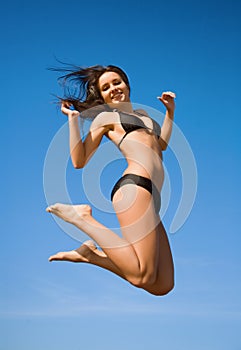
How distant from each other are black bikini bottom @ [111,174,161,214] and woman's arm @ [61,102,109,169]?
15.7 inches

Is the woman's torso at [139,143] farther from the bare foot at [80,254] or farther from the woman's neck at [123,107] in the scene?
the bare foot at [80,254]

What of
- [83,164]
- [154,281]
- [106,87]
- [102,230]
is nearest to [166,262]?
[154,281]

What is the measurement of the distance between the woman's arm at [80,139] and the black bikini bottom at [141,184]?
40 cm

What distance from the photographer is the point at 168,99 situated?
6402 millimetres

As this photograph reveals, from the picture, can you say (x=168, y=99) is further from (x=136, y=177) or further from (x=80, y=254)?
(x=80, y=254)

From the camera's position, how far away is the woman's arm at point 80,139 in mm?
5758

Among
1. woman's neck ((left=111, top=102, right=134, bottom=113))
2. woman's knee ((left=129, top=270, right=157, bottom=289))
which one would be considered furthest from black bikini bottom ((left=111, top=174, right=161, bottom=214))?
woman's neck ((left=111, top=102, right=134, bottom=113))

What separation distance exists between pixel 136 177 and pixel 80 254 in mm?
918

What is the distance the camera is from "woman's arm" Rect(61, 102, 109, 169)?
576cm

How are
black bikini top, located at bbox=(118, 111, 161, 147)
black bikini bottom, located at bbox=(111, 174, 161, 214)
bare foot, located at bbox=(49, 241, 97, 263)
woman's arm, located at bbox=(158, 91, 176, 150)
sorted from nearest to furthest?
1. black bikini bottom, located at bbox=(111, 174, 161, 214)
2. bare foot, located at bbox=(49, 241, 97, 263)
3. black bikini top, located at bbox=(118, 111, 161, 147)
4. woman's arm, located at bbox=(158, 91, 176, 150)

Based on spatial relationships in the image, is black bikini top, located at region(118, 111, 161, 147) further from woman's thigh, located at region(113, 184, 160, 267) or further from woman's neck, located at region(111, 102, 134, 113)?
woman's thigh, located at region(113, 184, 160, 267)

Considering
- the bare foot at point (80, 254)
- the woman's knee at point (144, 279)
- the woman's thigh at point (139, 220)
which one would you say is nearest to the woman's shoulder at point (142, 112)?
the woman's thigh at point (139, 220)

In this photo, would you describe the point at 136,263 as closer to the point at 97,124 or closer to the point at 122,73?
the point at 97,124

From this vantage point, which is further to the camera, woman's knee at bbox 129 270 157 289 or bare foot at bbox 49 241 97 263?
bare foot at bbox 49 241 97 263
